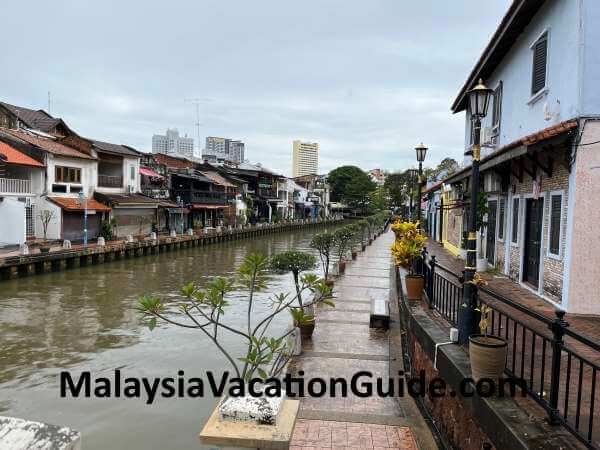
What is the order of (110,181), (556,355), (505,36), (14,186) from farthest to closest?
(110,181) < (14,186) < (505,36) < (556,355)

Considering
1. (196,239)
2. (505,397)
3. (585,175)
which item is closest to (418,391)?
(505,397)

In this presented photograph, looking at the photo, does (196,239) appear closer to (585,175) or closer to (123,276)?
(123,276)

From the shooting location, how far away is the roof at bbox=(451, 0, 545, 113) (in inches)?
397

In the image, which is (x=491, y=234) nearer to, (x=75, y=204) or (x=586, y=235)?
(x=586, y=235)

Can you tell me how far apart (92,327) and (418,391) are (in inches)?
410

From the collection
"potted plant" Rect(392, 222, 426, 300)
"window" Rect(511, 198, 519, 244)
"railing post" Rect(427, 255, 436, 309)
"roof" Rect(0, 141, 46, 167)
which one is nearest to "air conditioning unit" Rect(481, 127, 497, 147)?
"window" Rect(511, 198, 519, 244)

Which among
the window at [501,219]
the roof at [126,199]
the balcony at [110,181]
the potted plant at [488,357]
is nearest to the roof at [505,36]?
the window at [501,219]

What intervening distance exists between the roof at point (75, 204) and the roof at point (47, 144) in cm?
270

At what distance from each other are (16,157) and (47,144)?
3.67m

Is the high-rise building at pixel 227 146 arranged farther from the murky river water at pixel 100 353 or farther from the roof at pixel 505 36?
the roof at pixel 505 36

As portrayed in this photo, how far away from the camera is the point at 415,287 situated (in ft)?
31.7

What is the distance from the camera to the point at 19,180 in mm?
27297

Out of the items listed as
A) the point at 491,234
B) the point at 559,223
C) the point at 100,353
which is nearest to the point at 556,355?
the point at 559,223

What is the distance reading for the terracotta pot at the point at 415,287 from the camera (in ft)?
31.6
